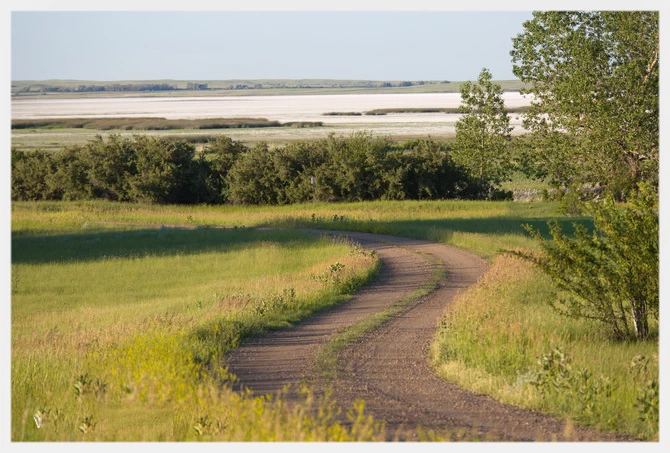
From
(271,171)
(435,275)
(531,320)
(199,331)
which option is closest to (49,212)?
(271,171)

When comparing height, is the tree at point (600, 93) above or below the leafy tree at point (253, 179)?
above

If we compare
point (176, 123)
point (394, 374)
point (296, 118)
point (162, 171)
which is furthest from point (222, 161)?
point (296, 118)

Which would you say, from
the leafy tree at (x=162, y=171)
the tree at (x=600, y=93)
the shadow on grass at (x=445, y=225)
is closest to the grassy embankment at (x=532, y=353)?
the shadow on grass at (x=445, y=225)

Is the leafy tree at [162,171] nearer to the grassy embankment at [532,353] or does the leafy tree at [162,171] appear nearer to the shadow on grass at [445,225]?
the shadow on grass at [445,225]

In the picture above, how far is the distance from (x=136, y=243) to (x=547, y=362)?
980 inches

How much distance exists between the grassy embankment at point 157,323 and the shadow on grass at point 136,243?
2.5 inches

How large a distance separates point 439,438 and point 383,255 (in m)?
18.1

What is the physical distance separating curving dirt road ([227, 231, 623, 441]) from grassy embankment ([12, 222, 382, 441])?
47cm

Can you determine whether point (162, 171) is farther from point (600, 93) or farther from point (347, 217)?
point (600, 93)

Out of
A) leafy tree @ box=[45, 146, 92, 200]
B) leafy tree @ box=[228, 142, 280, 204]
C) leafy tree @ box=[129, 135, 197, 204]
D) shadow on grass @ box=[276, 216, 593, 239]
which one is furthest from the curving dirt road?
leafy tree @ box=[228, 142, 280, 204]

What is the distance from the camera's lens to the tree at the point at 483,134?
5097 centimetres

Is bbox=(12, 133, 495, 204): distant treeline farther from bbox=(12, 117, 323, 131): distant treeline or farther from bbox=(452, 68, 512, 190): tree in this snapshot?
bbox=(12, 117, 323, 131): distant treeline

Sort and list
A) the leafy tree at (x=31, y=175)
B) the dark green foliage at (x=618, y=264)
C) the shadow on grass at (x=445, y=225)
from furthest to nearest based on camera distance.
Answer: the leafy tree at (x=31, y=175)
the shadow on grass at (x=445, y=225)
the dark green foliage at (x=618, y=264)

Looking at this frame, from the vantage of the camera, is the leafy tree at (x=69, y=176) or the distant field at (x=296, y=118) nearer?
the leafy tree at (x=69, y=176)
